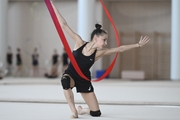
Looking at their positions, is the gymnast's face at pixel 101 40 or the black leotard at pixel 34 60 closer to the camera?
the gymnast's face at pixel 101 40

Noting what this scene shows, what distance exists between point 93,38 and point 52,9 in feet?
2.32

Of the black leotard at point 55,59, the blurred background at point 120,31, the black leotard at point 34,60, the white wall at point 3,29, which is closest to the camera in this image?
the white wall at point 3,29

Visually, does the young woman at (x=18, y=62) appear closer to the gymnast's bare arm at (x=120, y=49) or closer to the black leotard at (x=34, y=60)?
the black leotard at (x=34, y=60)

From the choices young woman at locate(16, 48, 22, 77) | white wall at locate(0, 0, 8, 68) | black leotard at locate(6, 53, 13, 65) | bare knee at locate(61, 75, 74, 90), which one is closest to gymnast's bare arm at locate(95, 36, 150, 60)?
bare knee at locate(61, 75, 74, 90)

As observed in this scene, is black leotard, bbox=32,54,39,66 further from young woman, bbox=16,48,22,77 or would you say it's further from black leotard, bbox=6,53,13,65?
black leotard, bbox=6,53,13,65

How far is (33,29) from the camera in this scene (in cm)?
1559

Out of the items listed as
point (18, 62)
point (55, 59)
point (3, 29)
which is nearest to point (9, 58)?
point (18, 62)

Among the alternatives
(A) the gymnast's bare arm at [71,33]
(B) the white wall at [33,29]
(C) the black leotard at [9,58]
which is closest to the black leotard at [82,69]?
(A) the gymnast's bare arm at [71,33]

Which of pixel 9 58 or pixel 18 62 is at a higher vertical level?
pixel 9 58

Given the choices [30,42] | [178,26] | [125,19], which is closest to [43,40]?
[30,42]

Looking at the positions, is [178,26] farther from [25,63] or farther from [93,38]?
[93,38]

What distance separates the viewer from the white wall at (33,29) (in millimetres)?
15344

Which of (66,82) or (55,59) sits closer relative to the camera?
(66,82)

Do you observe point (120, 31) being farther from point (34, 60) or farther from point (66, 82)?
point (66, 82)
